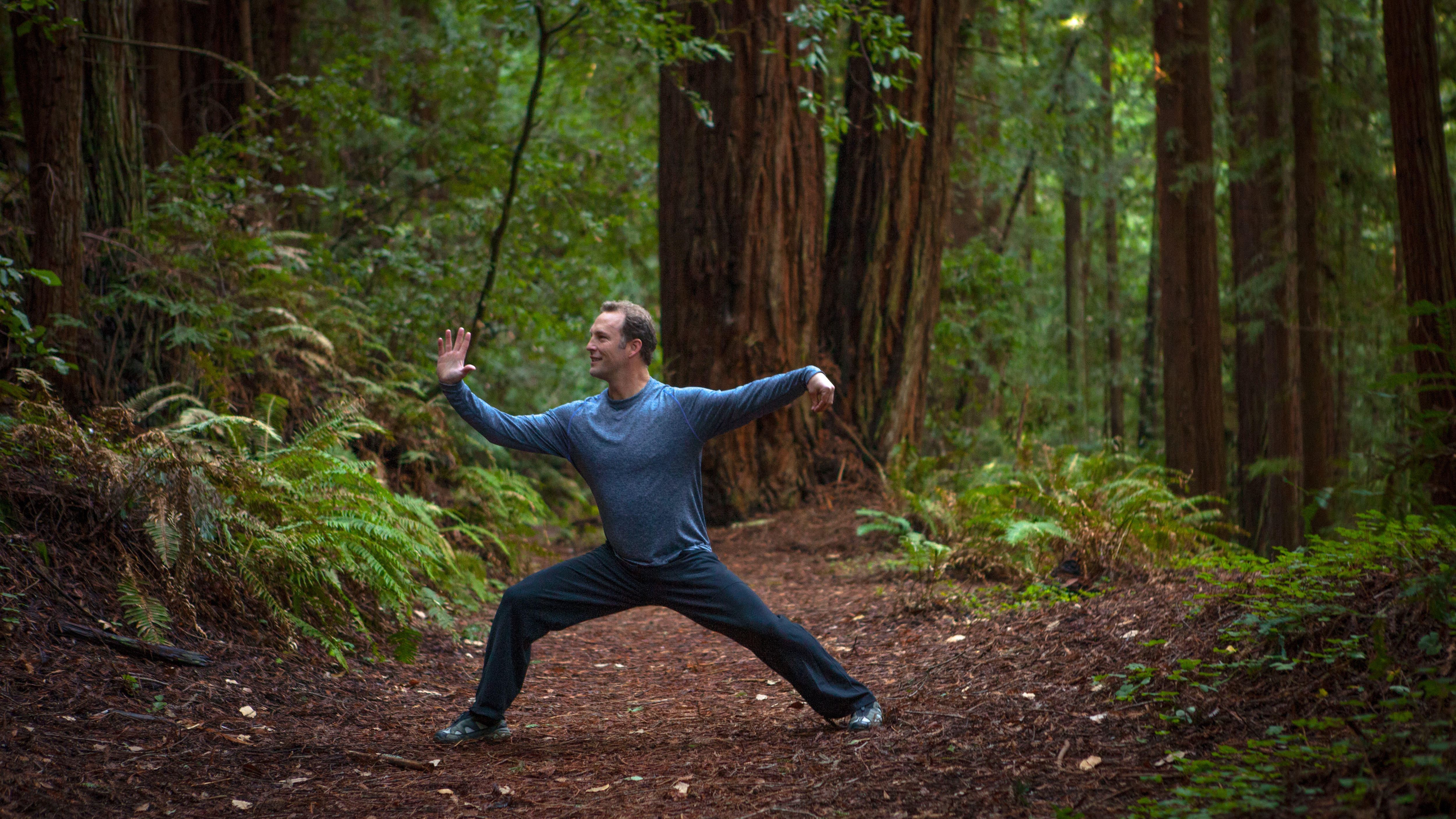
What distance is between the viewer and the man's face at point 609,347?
4.27 metres

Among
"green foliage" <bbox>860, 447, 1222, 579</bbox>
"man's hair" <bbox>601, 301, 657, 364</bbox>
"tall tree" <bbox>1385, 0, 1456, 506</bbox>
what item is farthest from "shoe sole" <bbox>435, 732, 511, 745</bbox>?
"tall tree" <bbox>1385, 0, 1456, 506</bbox>

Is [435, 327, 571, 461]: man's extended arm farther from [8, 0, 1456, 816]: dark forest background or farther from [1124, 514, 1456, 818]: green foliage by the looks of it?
[1124, 514, 1456, 818]: green foliage

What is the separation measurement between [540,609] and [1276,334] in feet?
36.9

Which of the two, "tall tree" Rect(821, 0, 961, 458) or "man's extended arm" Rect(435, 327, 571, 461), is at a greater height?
"tall tree" Rect(821, 0, 961, 458)

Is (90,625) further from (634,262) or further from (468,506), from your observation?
(634,262)

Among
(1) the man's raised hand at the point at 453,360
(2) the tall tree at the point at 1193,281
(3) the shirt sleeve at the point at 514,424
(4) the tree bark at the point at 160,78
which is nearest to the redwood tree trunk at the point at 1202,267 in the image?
(2) the tall tree at the point at 1193,281

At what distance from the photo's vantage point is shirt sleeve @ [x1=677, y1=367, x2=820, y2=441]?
4.11m

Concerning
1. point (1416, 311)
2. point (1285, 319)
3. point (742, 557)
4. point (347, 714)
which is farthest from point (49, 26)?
point (1285, 319)

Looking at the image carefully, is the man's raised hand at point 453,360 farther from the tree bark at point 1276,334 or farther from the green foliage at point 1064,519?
the tree bark at point 1276,334

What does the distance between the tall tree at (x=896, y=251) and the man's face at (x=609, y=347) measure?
7.20m

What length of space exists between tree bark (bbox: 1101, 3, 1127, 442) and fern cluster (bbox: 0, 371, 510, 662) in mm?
14277

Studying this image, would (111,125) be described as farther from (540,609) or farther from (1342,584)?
(1342,584)

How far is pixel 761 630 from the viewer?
13.4 ft

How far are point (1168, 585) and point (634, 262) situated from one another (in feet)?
39.2
